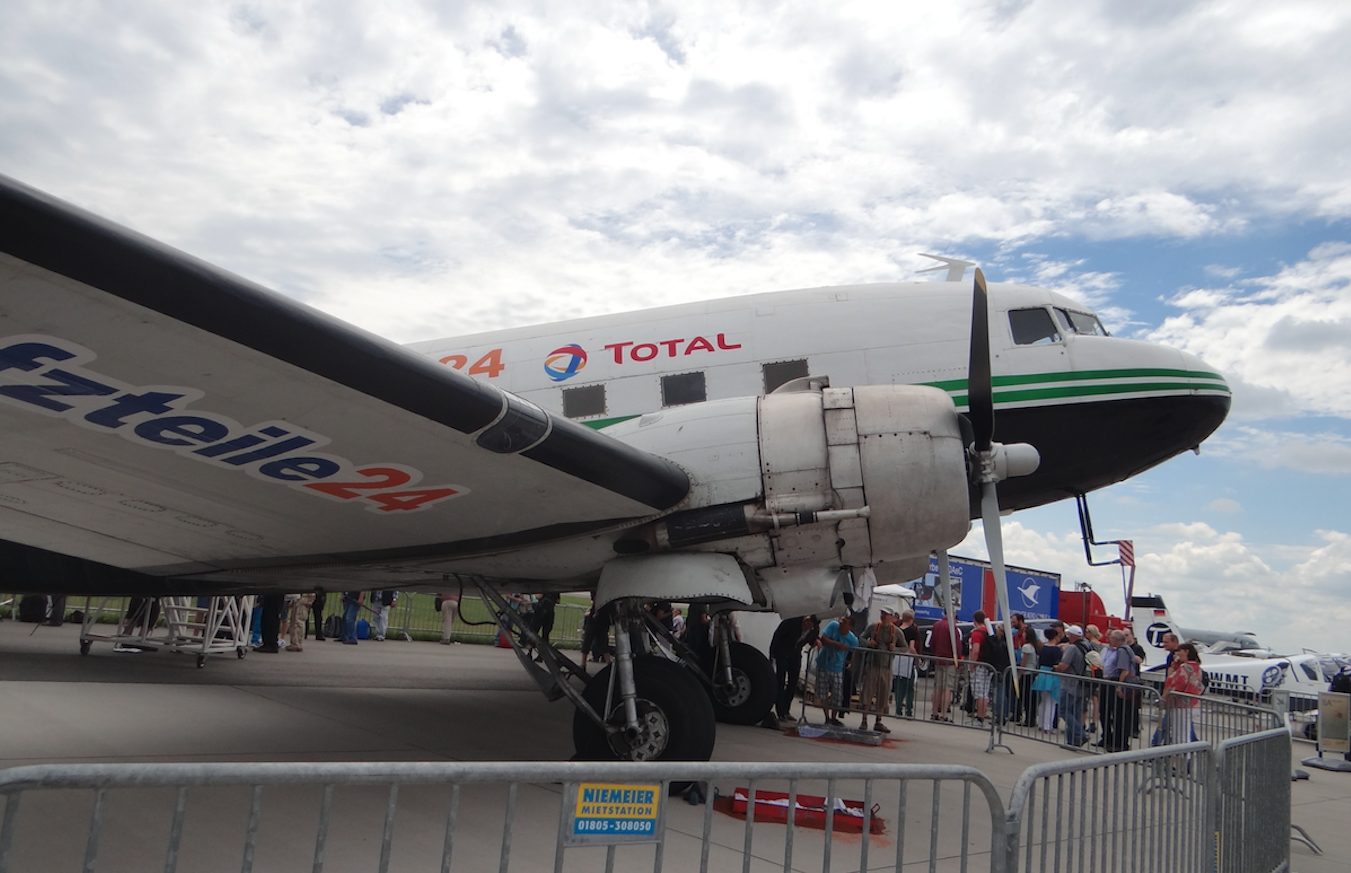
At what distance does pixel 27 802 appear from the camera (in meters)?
5.17

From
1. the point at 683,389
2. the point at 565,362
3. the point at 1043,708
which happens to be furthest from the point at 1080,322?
the point at 1043,708

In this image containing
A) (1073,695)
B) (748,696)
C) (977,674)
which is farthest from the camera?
(977,674)

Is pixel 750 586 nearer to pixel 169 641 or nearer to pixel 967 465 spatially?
pixel 967 465

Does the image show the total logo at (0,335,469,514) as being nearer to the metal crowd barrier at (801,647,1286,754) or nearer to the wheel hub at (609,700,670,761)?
the wheel hub at (609,700,670,761)

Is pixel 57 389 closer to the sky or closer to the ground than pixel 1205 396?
closer to the ground

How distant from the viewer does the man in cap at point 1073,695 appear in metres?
11.5

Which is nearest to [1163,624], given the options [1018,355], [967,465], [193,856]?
[1018,355]

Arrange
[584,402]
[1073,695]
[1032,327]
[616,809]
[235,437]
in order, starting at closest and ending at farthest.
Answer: [616,809], [235,437], [584,402], [1032,327], [1073,695]

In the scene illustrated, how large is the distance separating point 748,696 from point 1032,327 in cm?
528

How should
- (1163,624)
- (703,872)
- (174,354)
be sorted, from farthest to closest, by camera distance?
(1163,624) → (174,354) → (703,872)

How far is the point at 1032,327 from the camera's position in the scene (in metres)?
9.24

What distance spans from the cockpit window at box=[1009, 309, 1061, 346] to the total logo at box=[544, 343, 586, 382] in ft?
14.5

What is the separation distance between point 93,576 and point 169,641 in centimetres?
555

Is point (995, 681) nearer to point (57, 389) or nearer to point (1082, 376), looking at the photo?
point (1082, 376)
